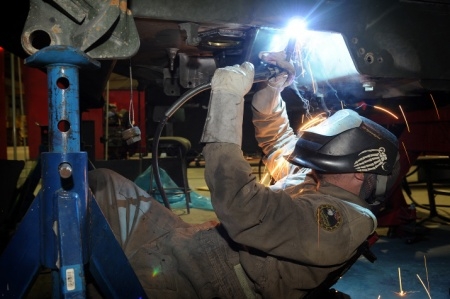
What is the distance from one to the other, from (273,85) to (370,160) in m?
0.66

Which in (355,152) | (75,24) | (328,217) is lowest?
(328,217)

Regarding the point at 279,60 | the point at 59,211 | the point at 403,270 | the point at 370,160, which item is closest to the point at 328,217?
the point at 370,160

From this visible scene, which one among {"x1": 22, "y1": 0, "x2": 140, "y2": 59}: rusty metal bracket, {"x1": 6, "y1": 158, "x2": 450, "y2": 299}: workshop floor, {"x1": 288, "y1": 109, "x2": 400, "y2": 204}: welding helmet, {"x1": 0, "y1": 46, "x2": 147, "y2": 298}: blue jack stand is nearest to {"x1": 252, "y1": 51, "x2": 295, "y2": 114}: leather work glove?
{"x1": 288, "y1": 109, "x2": 400, "y2": 204}: welding helmet

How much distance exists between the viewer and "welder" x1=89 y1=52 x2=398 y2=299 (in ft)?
4.74

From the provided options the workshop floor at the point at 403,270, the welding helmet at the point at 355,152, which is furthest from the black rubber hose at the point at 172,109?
the workshop floor at the point at 403,270

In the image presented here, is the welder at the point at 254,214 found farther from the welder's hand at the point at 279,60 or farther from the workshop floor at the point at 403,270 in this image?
the workshop floor at the point at 403,270

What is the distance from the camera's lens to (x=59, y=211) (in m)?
1.07

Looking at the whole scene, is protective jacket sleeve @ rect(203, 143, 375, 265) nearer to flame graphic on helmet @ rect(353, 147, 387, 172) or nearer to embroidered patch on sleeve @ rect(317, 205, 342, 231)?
embroidered patch on sleeve @ rect(317, 205, 342, 231)

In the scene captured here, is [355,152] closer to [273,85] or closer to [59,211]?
[273,85]

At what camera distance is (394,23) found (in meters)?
1.87

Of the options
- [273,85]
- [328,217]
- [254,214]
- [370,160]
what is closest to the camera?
[254,214]

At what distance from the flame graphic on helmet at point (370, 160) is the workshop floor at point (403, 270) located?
4.00 feet

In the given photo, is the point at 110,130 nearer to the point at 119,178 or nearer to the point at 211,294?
the point at 119,178

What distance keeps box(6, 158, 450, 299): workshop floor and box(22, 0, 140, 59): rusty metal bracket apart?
2001 millimetres
